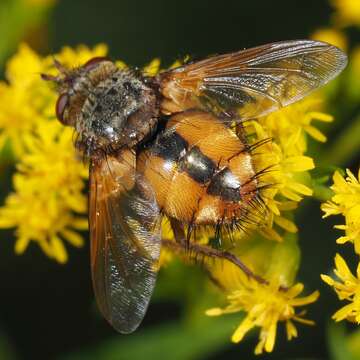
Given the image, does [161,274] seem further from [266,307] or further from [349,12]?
[349,12]

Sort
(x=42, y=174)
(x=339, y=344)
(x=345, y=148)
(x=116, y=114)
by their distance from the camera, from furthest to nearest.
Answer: (x=345, y=148), (x=42, y=174), (x=339, y=344), (x=116, y=114)

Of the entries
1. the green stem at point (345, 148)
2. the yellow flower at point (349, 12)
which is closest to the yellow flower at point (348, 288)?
the green stem at point (345, 148)

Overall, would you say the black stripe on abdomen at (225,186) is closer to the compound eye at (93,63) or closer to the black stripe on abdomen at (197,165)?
the black stripe on abdomen at (197,165)

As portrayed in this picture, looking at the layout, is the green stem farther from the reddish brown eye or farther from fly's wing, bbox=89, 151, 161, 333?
fly's wing, bbox=89, 151, 161, 333

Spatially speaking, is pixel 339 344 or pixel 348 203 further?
pixel 339 344

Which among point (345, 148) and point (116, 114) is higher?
point (116, 114)

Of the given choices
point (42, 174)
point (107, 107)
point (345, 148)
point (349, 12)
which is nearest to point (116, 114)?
point (107, 107)
